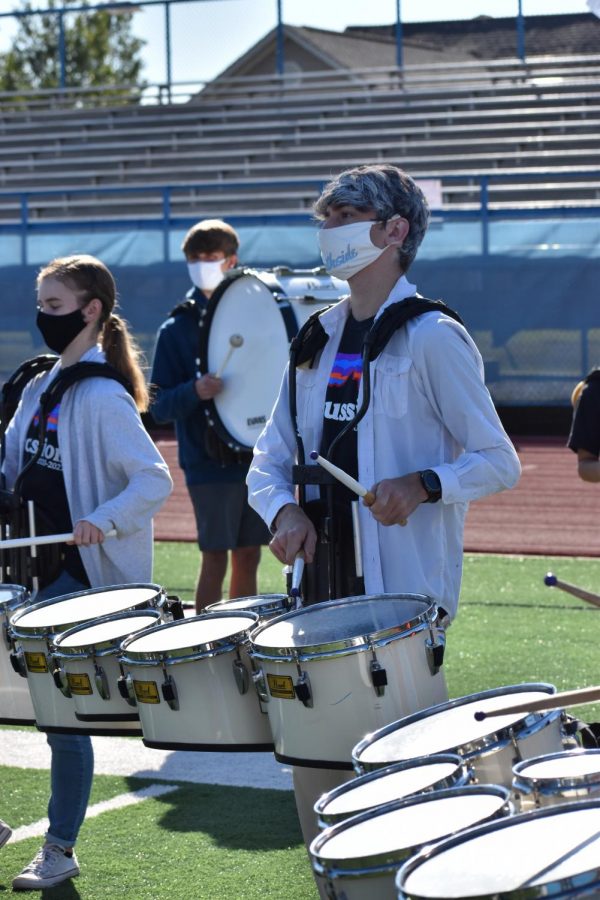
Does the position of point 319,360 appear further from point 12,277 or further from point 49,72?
point 49,72

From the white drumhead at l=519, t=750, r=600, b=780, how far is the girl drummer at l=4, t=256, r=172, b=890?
1826 millimetres

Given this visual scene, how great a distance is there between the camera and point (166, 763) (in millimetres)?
5328

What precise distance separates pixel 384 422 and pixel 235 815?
1873 mm

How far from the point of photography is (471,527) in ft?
34.7

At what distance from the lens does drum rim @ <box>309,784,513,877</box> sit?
86.5 inches

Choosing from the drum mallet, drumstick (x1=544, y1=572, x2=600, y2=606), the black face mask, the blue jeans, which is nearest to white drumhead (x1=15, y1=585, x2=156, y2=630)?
the blue jeans

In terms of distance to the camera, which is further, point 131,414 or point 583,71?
point 583,71

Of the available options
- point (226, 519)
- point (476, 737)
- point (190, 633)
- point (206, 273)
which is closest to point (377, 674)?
point (476, 737)

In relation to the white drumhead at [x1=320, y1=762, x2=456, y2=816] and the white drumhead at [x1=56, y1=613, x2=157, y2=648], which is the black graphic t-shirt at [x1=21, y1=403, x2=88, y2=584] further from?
the white drumhead at [x1=320, y1=762, x2=456, y2=816]

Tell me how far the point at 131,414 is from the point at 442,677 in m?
1.52

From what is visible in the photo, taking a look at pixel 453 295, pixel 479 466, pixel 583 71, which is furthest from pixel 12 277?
pixel 479 466

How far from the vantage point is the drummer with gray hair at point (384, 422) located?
10.8ft

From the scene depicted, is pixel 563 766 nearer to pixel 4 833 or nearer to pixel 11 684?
pixel 11 684

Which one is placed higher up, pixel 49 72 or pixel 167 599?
pixel 49 72
